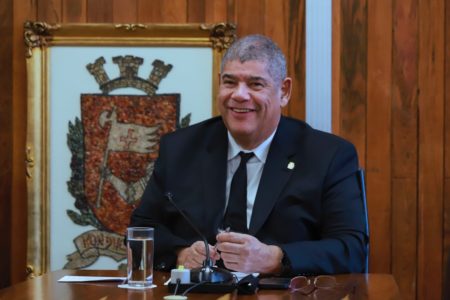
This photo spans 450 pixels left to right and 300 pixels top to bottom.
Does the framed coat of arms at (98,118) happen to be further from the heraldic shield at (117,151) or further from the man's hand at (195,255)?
the man's hand at (195,255)

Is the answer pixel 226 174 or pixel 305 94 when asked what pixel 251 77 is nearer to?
pixel 226 174

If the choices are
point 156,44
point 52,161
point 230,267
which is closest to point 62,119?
point 52,161

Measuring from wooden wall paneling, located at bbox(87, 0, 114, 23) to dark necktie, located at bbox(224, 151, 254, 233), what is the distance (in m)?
1.10

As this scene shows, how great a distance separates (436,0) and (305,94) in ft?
2.20

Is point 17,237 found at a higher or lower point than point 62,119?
lower

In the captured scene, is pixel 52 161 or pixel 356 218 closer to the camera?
pixel 356 218

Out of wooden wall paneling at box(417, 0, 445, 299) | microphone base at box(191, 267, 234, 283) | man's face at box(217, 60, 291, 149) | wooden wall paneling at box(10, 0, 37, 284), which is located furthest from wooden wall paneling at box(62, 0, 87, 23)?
microphone base at box(191, 267, 234, 283)

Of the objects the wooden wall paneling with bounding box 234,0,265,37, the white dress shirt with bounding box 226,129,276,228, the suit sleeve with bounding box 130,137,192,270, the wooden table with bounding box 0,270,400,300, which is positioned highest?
the wooden wall paneling with bounding box 234,0,265,37

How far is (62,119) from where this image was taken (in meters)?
3.36

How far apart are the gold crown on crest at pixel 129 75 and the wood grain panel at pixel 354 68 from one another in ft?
2.46

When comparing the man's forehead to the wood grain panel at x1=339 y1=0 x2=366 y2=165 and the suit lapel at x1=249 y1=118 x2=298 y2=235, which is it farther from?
the wood grain panel at x1=339 y1=0 x2=366 y2=165

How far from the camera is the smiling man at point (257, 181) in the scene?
2432 millimetres

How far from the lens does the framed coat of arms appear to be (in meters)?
3.31

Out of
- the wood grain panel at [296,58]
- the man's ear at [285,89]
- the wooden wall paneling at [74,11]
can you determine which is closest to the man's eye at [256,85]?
the man's ear at [285,89]
